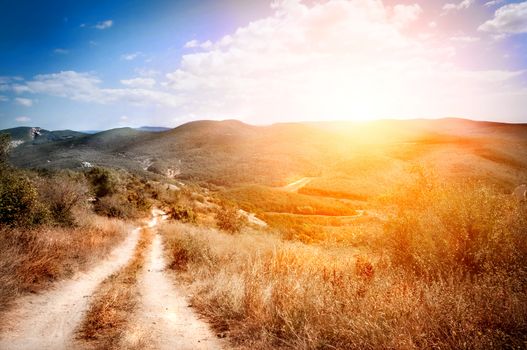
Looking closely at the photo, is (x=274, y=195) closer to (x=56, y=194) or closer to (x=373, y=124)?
(x=56, y=194)

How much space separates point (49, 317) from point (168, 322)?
2.52m

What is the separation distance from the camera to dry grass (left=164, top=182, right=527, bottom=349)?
372 centimetres

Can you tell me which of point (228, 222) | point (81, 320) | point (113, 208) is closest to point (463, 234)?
point (81, 320)

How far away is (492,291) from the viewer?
4227 mm

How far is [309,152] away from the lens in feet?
411

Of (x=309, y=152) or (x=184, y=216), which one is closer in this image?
(x=184, y=216)

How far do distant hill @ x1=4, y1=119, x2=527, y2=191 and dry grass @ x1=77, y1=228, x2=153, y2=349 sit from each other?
51.0m

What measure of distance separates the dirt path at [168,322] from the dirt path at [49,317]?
1313 mm

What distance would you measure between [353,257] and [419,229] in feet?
7.19

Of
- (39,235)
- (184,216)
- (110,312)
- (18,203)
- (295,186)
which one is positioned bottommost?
(295,186)

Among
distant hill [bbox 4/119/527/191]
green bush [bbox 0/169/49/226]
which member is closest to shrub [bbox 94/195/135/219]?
green bush [bbox 0/169/49/226]

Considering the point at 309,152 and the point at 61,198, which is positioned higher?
the point at 61,198

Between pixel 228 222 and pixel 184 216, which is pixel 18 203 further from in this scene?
pixel 184 216

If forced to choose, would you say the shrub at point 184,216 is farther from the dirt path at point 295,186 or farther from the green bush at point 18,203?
the dirt path at point 295,186
